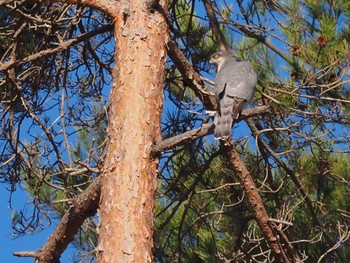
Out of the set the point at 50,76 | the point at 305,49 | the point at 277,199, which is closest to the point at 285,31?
the point at 305,49

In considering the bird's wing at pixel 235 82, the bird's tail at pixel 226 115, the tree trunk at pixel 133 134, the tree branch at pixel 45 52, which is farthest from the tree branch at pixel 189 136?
the tree branch at pixel 45 52

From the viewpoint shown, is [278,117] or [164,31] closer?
[164,31]

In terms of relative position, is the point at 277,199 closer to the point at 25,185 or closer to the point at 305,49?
the point at 305,49

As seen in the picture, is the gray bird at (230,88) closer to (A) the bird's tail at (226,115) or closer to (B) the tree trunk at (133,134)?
(A) the bird's tail at (226,115)

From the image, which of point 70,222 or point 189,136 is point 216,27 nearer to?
point 189,136

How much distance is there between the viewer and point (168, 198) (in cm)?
708

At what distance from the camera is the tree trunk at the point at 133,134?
4926 millimetres

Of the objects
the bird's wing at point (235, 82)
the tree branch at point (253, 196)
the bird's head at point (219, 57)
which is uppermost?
the bird's head at point (219, 57)

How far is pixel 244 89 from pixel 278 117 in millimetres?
651

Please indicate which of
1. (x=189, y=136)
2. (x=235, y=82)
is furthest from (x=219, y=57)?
(x=189, y=136)

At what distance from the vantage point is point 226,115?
5.72 meters

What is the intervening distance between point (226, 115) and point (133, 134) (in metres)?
0.76

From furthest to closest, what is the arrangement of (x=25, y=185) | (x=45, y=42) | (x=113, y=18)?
(x=25, y=185)
(x=45, y=42)
(x=113, y=18)

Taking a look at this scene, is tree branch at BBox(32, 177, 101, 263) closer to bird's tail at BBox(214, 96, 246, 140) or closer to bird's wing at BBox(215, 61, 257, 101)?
bird's tail at BBox(214, 96, 246, 140)
